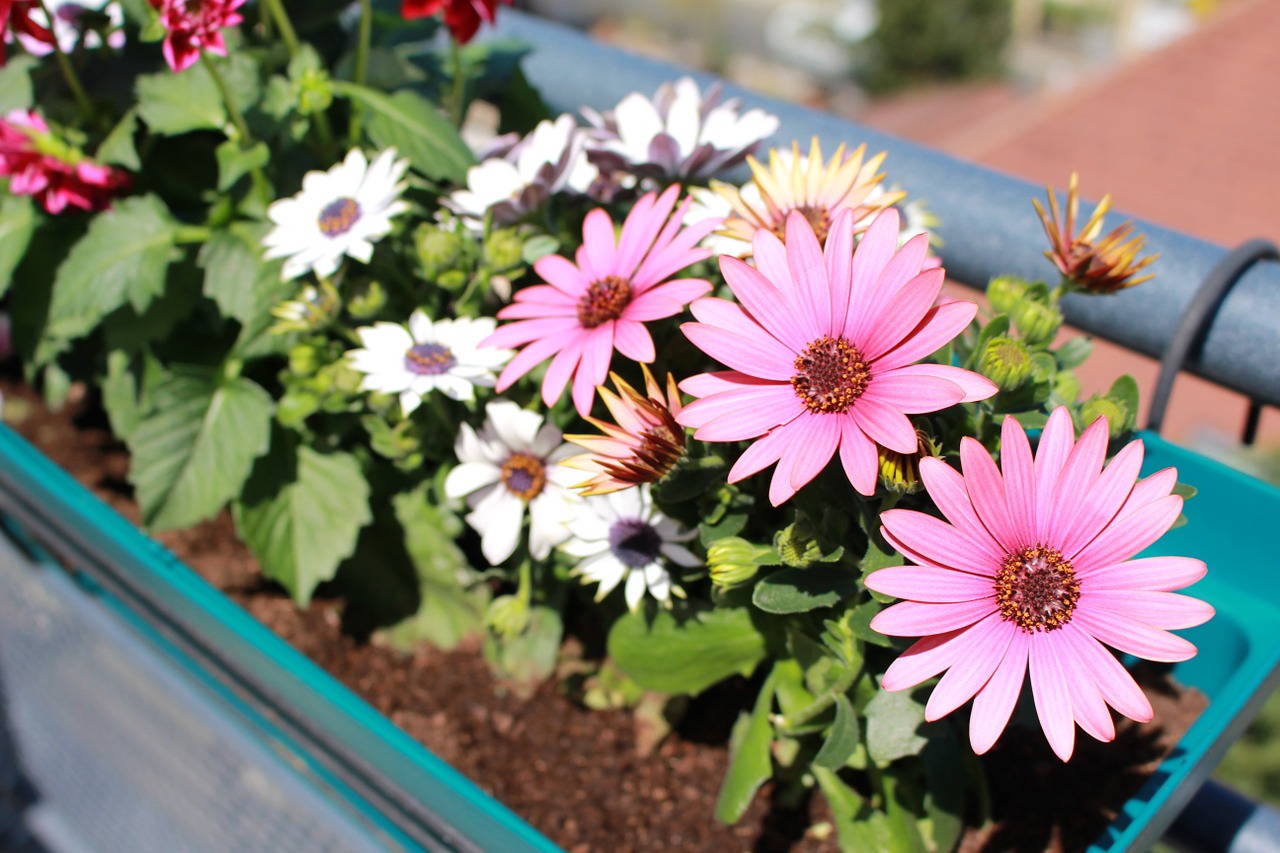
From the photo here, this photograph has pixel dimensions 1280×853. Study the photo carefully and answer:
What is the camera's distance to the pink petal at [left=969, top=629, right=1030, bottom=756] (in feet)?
1.52

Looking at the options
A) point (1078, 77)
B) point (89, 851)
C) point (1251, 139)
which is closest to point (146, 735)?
point (89, 851)

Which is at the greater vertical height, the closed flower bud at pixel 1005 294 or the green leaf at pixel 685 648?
the closed flower bud at pixel 1005 294

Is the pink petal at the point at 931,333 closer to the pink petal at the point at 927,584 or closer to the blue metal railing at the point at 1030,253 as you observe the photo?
the pink petal at the point at 927,584

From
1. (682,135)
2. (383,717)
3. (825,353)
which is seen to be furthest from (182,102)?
(825,353)

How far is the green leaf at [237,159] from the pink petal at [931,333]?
558 millimetres

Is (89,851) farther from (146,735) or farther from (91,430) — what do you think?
(91,430)

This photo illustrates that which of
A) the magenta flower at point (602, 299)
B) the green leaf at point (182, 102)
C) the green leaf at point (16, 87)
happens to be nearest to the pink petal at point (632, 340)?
the magenta flower at point (602, 299)

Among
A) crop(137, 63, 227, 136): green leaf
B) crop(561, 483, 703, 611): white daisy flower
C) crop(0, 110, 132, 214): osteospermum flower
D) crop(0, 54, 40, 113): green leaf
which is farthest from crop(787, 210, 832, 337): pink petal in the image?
crop(0, 54, 40, 113): green leaf

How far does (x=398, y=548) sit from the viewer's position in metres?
0.98

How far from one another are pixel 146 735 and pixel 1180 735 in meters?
0.89

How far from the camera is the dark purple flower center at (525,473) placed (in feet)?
2.40

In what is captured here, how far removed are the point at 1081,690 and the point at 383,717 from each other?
0.44m

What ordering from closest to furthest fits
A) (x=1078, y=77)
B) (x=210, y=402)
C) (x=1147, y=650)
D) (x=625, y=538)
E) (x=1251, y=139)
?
(x=1147, y=650) → (x=625, y=538) → (x=210, y=402) → (x=1251, y=139) → (x=1078, y=77)

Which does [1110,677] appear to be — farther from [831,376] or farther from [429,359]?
[429,359]
